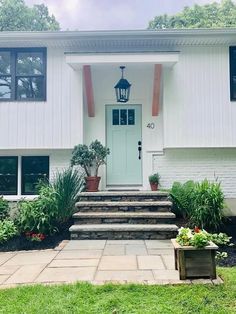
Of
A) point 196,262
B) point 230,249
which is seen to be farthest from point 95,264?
point 230,249

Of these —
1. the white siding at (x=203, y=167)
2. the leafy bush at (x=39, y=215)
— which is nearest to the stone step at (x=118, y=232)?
the leafy bush at (x=39, y=215)

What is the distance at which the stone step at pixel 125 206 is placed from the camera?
6805 millimetres

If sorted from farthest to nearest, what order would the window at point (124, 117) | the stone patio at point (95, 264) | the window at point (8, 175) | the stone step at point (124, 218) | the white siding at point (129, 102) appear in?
the window at point (124, 117)
the white siding at point (129, 102)
the window at point (8, 175)
the stone step at point (124, 218)
the stone patio at point (95, 264)

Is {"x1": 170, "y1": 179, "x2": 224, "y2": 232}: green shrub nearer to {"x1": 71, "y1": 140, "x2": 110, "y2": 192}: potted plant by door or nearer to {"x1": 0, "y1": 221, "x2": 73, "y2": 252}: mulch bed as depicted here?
{"x1": 71, "y1": 140, "x2": 110, "y2": 192}: potted plant by door

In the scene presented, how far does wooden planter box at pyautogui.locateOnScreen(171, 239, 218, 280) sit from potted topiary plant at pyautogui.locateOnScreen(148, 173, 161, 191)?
435cm

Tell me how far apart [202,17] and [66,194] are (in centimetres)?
1955

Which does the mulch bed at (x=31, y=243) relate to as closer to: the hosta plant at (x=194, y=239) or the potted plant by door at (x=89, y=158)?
the potted plant by door at (x=89, y=158)

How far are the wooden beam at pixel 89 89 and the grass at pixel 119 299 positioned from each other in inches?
226

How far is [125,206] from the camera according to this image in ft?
22.4

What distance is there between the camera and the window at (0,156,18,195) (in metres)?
8.50

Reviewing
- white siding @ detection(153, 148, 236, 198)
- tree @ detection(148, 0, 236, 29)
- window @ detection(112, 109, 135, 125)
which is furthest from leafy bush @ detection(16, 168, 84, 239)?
tree @ detection(148, 0, 236, 29)

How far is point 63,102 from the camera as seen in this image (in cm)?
807

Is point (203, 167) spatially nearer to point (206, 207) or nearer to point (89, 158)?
point (206, 207)

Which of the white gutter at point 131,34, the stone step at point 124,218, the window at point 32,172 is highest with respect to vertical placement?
the white gutter at point 131,34
